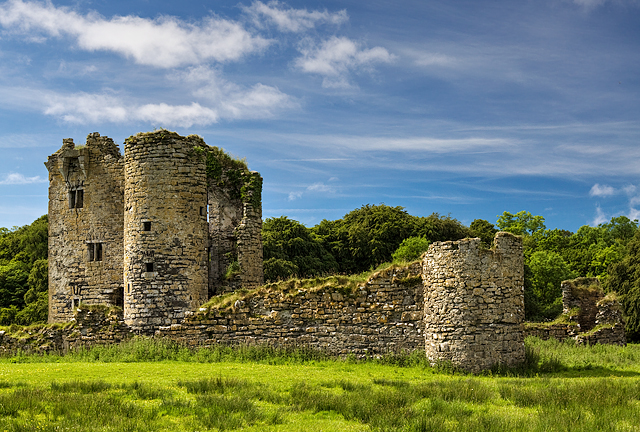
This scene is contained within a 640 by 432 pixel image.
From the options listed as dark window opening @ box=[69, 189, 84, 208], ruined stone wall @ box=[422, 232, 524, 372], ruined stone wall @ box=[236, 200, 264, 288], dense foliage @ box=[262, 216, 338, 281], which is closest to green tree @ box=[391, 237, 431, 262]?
dense foliage @ box=[262, 216, 338, 281]

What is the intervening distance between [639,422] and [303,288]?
962 centimetres

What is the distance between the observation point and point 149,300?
1862cm

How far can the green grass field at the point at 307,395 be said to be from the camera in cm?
920

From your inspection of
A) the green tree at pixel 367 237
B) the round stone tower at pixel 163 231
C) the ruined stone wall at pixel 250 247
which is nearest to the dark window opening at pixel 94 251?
the round stone tower at pixel 163 231

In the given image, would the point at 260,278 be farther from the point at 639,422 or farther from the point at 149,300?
the point at 639,422

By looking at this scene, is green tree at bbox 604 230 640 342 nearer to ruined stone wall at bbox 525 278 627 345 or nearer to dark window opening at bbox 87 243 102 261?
ruined stone wall at bbox 525 278 627 345

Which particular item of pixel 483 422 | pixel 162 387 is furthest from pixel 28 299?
pixel 483 422

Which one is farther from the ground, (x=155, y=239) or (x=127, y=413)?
(x=155, y=239)

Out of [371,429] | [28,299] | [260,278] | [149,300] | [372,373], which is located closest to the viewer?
[371,429]

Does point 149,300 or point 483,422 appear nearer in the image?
point 483,422

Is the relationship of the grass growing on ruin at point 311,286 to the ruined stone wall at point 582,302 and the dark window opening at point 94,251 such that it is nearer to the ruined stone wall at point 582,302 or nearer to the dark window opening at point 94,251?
the dark window opening at point 94,251

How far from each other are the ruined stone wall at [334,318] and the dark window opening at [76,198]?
31.4 feet

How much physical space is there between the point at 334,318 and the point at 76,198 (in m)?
13.4

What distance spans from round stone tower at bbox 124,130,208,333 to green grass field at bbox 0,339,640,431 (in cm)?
242
